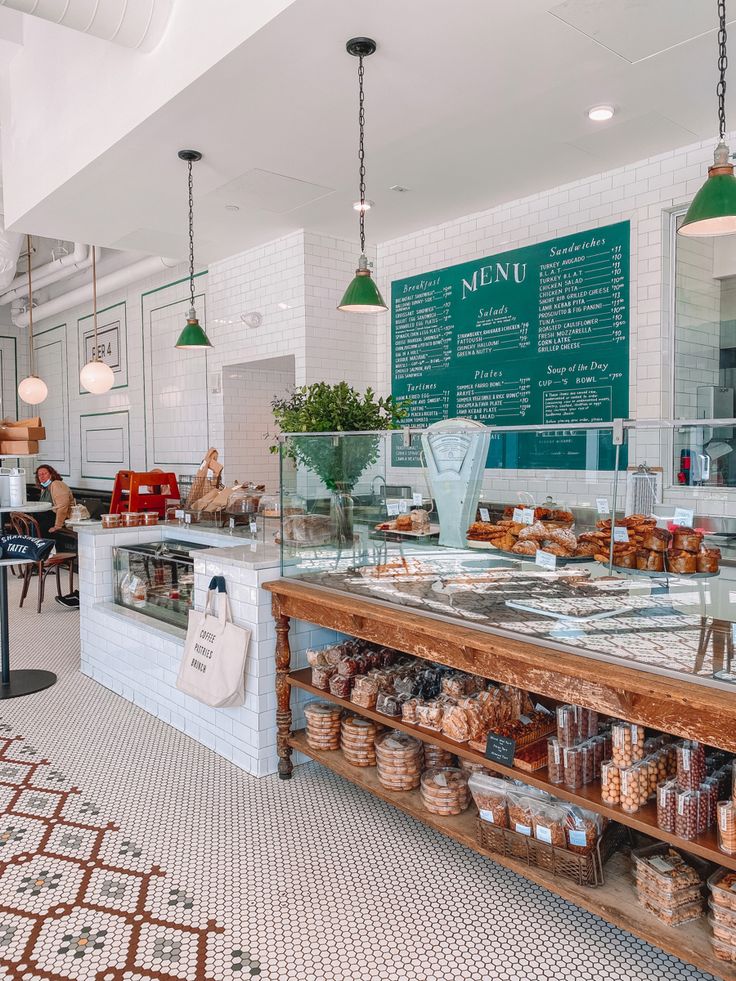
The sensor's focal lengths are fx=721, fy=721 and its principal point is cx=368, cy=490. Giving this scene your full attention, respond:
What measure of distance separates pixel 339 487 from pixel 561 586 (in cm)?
119

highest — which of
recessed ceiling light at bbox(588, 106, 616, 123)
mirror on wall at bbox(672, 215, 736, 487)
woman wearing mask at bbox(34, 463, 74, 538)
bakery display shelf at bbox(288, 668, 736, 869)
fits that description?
recessed ceiling light at bbox(588, 106, 616, 123)

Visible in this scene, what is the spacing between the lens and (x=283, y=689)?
11.1ft

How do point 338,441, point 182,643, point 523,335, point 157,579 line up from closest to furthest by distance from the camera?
point 338,441 < point 182,643 < point 157,579 < point 523,335

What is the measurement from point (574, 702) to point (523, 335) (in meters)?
3.70

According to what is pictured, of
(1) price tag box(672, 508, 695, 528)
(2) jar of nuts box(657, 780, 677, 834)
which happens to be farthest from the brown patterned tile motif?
(1) price tag box(672, 508, 695, 528)

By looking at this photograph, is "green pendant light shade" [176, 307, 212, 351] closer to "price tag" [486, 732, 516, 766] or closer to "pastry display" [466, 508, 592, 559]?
"pastry display" [466, 508, 592, 559]

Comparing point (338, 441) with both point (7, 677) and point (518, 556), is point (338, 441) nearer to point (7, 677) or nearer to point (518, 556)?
point (518, 556)

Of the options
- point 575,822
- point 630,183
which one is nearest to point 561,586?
point 575,822

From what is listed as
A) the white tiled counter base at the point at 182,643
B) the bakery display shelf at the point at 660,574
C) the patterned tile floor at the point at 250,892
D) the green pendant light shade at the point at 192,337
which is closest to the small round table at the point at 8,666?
the white tiled counter base at the point at 182,643

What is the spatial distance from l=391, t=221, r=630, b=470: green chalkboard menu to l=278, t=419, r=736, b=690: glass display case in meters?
2.23

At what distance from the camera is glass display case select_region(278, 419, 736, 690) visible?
78.4 inches

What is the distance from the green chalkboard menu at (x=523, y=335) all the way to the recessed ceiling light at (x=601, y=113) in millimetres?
857

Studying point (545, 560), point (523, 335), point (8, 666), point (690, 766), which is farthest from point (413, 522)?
point (8, 666)

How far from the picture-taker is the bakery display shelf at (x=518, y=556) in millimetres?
2291
